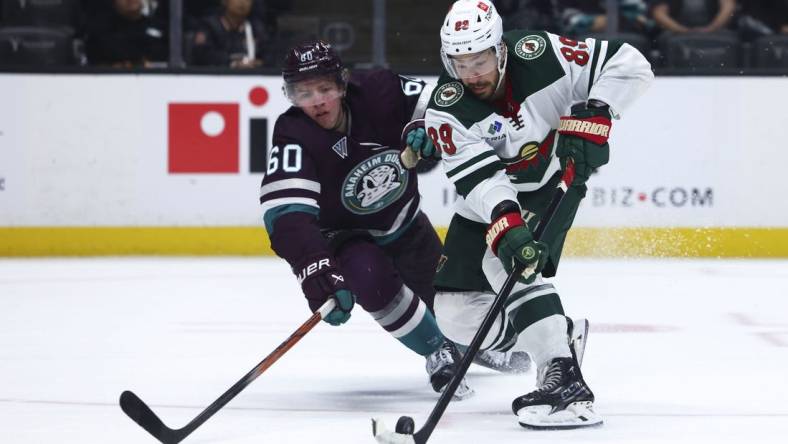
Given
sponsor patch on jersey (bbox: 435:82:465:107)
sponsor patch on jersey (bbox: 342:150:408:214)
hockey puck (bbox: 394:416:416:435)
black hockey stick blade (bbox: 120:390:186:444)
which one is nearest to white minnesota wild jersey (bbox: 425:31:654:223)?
sponsor patch on jersey (bbox: 435:82:465:107)

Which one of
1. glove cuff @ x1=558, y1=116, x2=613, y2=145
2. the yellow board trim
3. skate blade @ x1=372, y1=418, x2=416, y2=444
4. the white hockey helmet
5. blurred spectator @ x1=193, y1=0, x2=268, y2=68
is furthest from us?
blurred spectator @ x1=193, y1=0, x2=268, y2=68

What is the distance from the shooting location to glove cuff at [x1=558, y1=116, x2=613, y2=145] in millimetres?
3256

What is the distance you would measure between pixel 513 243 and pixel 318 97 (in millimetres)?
669

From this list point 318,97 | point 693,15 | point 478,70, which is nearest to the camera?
point 478,70

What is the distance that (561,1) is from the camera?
6836 mm

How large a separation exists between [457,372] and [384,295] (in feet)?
1.91

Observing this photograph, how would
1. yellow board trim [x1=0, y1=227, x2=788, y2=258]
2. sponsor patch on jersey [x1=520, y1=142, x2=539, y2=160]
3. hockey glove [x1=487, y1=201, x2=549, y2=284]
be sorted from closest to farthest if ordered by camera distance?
hockey glove [x1=487, y1=201, x2=549, y2=284] < sponsor patch on jersey [x1=520, y1=142, x2=539, y2=160] < yellow board trim [x1=0, y1=227, x2=788, y2=258]

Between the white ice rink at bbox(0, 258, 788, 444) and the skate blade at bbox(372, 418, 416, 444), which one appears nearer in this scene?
the skate blade at bbox(372, 418, 416, 444)

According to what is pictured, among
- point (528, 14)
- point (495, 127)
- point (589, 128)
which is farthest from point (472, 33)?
point (528, 14)

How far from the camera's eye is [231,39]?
22.4 feet

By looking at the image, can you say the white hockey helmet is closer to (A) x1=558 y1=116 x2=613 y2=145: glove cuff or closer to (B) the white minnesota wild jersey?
(B) the white minnesota wild jersey

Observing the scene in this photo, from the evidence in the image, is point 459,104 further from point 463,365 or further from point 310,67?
point 463,365

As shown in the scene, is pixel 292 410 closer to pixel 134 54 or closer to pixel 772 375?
pixel 772 375

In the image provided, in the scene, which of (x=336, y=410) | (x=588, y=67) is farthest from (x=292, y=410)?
(x=588, y=67)
